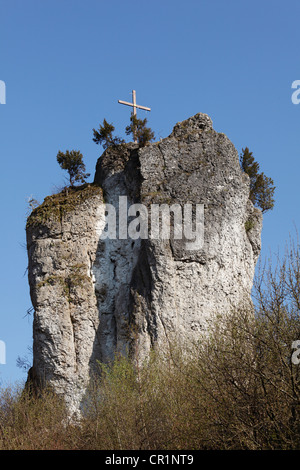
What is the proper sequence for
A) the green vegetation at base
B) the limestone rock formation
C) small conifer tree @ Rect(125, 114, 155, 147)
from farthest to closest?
small conifer tree @ Rect(125, 114, 155, 147)
the limestone rock formation
the green vegetation at base

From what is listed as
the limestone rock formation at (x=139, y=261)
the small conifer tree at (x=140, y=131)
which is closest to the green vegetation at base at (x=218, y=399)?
the limestone rock formation at (x=139, y=261)

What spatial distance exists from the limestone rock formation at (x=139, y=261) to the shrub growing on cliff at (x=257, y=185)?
211 centimetres

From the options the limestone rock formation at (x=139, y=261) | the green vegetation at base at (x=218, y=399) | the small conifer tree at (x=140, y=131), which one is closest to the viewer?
the green vegetation at base at (x=218, y=399)

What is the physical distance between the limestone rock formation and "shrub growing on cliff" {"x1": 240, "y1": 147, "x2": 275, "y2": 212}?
6.94 ft

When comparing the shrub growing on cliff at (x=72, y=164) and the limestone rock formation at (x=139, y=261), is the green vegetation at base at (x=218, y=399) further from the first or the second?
the shrub growing on cliff at (x=72, y=164)

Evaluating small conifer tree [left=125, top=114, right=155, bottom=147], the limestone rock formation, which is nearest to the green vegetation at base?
the limestone rock formation

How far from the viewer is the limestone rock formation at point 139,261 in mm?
Result: 19969

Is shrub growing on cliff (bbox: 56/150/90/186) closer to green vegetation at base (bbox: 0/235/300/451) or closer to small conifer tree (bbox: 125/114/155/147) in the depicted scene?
small conifer tree (bbox: 125/114/155/147)

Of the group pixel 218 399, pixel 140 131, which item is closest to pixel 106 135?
pixel 140 131

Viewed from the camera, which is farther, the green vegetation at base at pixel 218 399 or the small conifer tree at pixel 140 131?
the small conifer tree at pixel 140 131

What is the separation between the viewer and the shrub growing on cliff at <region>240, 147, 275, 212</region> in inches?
979

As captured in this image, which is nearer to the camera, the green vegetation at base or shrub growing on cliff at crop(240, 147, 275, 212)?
the green vegetation at base

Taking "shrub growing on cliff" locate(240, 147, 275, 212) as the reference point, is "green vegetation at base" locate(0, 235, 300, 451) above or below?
below

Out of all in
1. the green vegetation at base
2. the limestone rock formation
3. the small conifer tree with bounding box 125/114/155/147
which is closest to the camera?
the green vegetation at base
